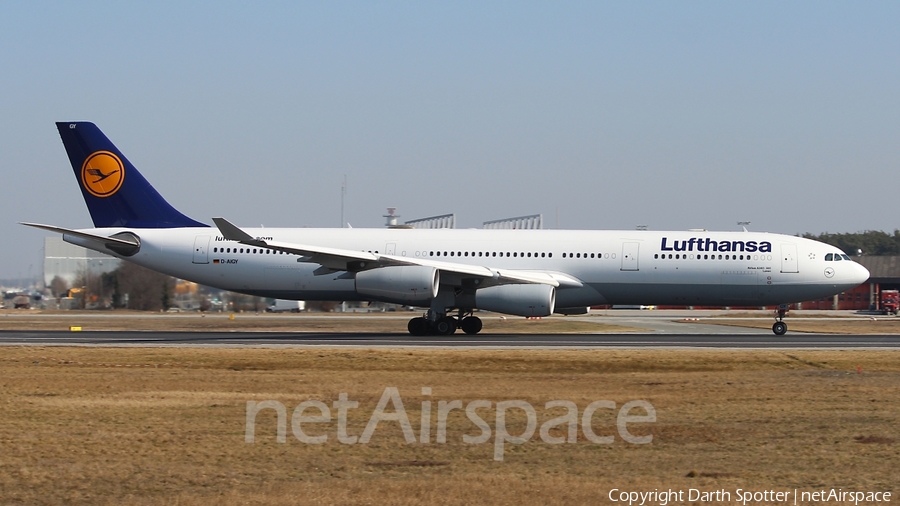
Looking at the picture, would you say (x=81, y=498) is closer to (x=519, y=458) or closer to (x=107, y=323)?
(x=519, y=458)

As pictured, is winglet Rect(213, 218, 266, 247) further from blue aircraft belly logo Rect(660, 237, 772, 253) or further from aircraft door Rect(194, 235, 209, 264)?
blue aircraft belly logo Rect(660, 237, 772, 253)

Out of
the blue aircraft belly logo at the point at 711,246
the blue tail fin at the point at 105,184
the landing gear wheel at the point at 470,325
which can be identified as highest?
the blue tail fin at the point at 105,184

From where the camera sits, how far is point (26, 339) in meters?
28.0

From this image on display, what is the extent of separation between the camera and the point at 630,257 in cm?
3117

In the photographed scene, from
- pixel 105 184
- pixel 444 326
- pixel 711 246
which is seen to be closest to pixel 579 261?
pixel 711 246

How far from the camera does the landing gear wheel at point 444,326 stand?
100ft

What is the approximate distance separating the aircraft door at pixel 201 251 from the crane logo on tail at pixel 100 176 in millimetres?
3473

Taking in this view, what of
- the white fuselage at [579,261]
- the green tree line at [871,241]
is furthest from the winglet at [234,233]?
the green tree line at [871,241]

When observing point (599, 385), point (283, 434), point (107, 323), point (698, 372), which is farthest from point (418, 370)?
point (107, 323)

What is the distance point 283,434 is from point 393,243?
21233mm

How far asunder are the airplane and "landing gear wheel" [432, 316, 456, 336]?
36 millimetres

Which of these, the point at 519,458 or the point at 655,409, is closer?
the point at 519,458

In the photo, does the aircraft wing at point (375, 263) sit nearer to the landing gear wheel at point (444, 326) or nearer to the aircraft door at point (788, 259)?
the landing gear wheel at point (444, 326)

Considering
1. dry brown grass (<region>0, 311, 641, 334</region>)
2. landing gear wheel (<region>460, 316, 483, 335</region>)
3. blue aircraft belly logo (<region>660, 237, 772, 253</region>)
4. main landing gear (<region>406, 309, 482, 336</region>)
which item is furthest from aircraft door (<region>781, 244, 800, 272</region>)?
main landing gear (<region>406, 309, 482, 336</region>)
